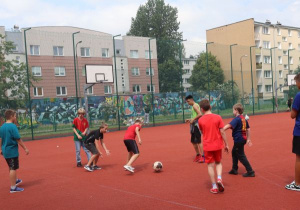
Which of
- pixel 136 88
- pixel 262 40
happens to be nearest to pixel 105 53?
pixel 136 88

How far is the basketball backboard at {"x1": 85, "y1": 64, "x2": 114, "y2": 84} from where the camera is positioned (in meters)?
17.1

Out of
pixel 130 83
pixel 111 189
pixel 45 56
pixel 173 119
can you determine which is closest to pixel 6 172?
pixel 111 189

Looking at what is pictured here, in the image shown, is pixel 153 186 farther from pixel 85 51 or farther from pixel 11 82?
pixel 11 82

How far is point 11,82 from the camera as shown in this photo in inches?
821

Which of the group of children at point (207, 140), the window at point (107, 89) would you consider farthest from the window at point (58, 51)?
the group of children at point (207, 140)

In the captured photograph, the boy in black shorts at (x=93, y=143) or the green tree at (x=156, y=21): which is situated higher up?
the green tree at (x=156, y=21)

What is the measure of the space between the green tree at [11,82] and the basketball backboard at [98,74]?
3.87 metres

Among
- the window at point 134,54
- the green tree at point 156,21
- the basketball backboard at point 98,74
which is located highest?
the green tree at point 156,21

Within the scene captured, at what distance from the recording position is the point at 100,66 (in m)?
17.8

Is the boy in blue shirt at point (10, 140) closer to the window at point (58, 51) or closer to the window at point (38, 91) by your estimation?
the window at point (58, 51)

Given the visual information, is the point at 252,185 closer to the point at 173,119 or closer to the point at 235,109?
the point at 235,109

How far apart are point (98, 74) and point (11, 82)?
23.0 ft

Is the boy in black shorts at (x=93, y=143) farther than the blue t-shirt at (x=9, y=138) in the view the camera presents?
Yes

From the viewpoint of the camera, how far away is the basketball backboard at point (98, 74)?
1710 centimetres
